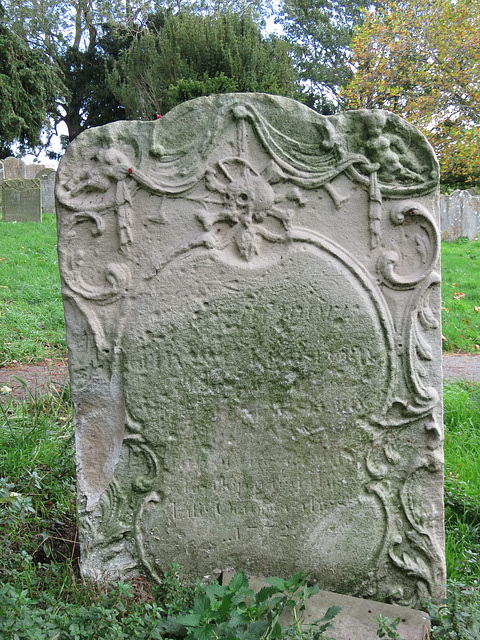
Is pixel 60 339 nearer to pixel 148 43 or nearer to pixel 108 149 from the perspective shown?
pixel 108 149

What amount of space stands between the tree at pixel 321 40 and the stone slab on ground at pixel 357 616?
22.0 meters

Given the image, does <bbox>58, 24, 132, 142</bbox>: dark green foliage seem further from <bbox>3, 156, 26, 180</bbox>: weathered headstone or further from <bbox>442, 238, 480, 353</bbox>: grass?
<bbox>442, 238, 480, 353</bbox>: grass

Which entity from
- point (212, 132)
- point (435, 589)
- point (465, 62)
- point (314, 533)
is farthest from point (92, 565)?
point (465, 62)

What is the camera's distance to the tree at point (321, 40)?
72.9 feet

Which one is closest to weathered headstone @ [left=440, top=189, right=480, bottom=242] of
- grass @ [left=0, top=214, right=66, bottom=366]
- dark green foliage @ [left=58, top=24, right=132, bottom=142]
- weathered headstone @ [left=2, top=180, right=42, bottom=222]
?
grass @ [left=0, top=214, right=66, bottom=366]

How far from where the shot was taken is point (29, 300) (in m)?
6.21

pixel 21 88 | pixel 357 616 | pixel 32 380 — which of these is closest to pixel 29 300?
pixel 32 380

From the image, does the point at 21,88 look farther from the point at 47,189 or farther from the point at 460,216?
the point at 460,216

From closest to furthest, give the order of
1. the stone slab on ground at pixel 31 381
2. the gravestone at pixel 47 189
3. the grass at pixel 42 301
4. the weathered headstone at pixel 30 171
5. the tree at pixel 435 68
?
the stone slab on ground at pixel 31 381, the grass at pixel 42 301, the tree at pixel 435 68, the gravestone at pixel 47 189, the weathered headstone at pixel 30 171

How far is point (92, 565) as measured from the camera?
2080 mm

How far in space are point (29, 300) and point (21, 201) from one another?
629 cm

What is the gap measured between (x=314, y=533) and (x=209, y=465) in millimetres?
510

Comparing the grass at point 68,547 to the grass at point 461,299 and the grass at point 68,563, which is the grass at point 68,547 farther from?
the grass at point 461,299

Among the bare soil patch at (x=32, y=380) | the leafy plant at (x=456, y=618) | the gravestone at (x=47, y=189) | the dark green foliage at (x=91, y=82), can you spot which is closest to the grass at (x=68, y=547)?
the leafy plant at (x=456, y=618)
